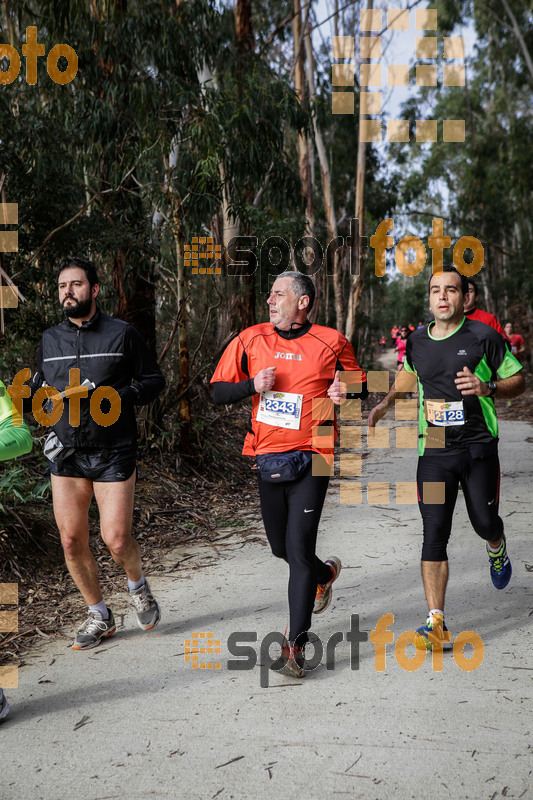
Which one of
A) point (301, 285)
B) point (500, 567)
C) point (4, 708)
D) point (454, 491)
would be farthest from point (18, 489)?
point (500, 567)

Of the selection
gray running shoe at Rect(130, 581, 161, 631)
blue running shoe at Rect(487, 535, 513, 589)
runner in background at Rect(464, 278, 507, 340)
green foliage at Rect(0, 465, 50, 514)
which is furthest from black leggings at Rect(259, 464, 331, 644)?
green foliage at Rect(0, 465, 50, 514)

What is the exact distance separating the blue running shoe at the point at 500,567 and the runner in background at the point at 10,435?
3049 millimetres

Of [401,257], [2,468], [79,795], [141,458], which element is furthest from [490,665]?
[401,257]

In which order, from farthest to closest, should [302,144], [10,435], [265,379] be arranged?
[302,144] < [265,379] < [10,435]

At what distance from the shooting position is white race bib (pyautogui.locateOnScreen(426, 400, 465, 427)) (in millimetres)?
4496

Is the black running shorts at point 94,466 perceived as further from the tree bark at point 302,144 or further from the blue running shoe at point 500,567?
the tree bark at point 302,144

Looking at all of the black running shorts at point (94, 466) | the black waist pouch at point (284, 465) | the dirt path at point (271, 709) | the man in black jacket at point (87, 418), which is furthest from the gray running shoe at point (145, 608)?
the black waist pouch at point (284, 465)

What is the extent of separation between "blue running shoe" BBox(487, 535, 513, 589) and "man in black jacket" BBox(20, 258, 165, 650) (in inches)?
86.5

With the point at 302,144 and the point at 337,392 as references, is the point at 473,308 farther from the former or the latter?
the point at 302,144

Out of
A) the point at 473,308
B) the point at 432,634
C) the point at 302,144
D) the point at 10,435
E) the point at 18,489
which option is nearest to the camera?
the point at 10,435

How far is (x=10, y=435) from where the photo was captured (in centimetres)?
291

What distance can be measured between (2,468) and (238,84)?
6.53m

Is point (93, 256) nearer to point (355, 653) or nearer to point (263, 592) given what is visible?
point (263, 592)

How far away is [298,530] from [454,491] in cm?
96
